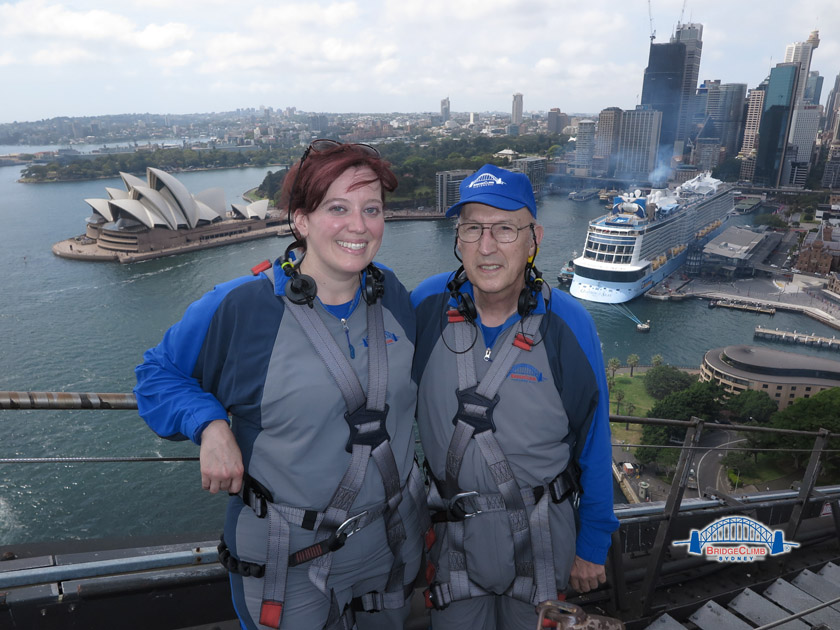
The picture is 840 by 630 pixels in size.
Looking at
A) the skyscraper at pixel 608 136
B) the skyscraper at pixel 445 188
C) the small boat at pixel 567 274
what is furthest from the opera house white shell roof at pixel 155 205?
the skyscraper at pixel 608 136


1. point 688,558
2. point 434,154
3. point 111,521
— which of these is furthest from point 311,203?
point 434,154

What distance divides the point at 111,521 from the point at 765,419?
10.4 m

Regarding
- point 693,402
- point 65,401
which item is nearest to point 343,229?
point 65,401

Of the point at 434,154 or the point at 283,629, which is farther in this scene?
the point at 434,154

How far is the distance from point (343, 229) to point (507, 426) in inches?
12.8

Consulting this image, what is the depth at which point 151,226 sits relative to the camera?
18.6 meters

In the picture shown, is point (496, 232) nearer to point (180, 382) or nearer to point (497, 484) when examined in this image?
point (497, 484)

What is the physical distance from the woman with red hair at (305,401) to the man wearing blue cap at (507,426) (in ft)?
0.27

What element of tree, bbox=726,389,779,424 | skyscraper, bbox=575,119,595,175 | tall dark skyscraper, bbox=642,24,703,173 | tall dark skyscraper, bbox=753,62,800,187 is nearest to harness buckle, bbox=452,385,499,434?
tree, bbox=726,389,779,424

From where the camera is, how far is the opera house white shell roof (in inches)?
736

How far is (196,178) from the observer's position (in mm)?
37375

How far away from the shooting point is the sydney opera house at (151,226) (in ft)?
60.9

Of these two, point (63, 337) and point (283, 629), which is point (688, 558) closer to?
point (283, 629)

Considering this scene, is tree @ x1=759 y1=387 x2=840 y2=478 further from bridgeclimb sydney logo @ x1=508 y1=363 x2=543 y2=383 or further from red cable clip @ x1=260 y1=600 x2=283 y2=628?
red cable clip @ x1=260 y1=600 x2=283 y2=628
